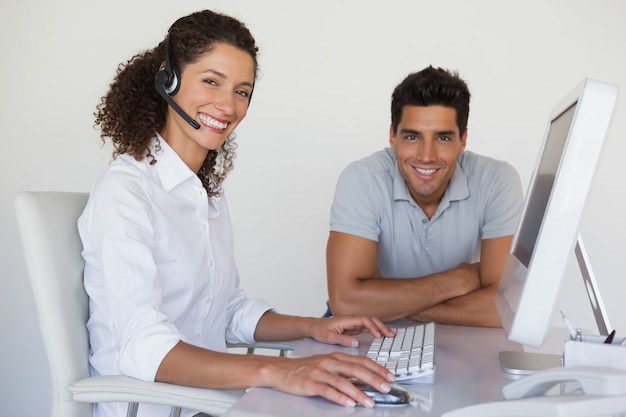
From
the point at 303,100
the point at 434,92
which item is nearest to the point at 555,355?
the point at 434,92

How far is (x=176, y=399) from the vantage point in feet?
4.52

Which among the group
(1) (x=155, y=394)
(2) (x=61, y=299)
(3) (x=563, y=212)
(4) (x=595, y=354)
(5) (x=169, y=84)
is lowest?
(1) (x=155, y=394)

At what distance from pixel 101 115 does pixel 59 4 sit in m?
1.94

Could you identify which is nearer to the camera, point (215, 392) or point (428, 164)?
point (215, 392)

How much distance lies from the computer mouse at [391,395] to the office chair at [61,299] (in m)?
0.30

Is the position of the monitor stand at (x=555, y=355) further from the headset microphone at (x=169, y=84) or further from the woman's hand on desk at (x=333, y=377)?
the headset microphone at (x=169, y=84)

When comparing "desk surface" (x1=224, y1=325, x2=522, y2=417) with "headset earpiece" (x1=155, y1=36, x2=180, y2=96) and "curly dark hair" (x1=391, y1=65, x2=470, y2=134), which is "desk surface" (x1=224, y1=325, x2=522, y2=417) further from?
"curly dark hair" (x1=391, y1=65, x2=470, y2=134)

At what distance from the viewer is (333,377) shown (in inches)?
49.3

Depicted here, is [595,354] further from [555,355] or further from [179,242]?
[179,242]

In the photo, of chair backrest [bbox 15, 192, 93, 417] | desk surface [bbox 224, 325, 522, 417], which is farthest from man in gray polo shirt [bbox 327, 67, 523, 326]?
chair backrest [bbox 15, 192, 93, 417]

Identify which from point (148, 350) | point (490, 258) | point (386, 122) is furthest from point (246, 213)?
point (148, 350)

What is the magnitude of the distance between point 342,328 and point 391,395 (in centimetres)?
59

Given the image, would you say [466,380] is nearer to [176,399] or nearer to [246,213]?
[176,399]

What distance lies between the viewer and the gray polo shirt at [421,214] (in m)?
2.50
